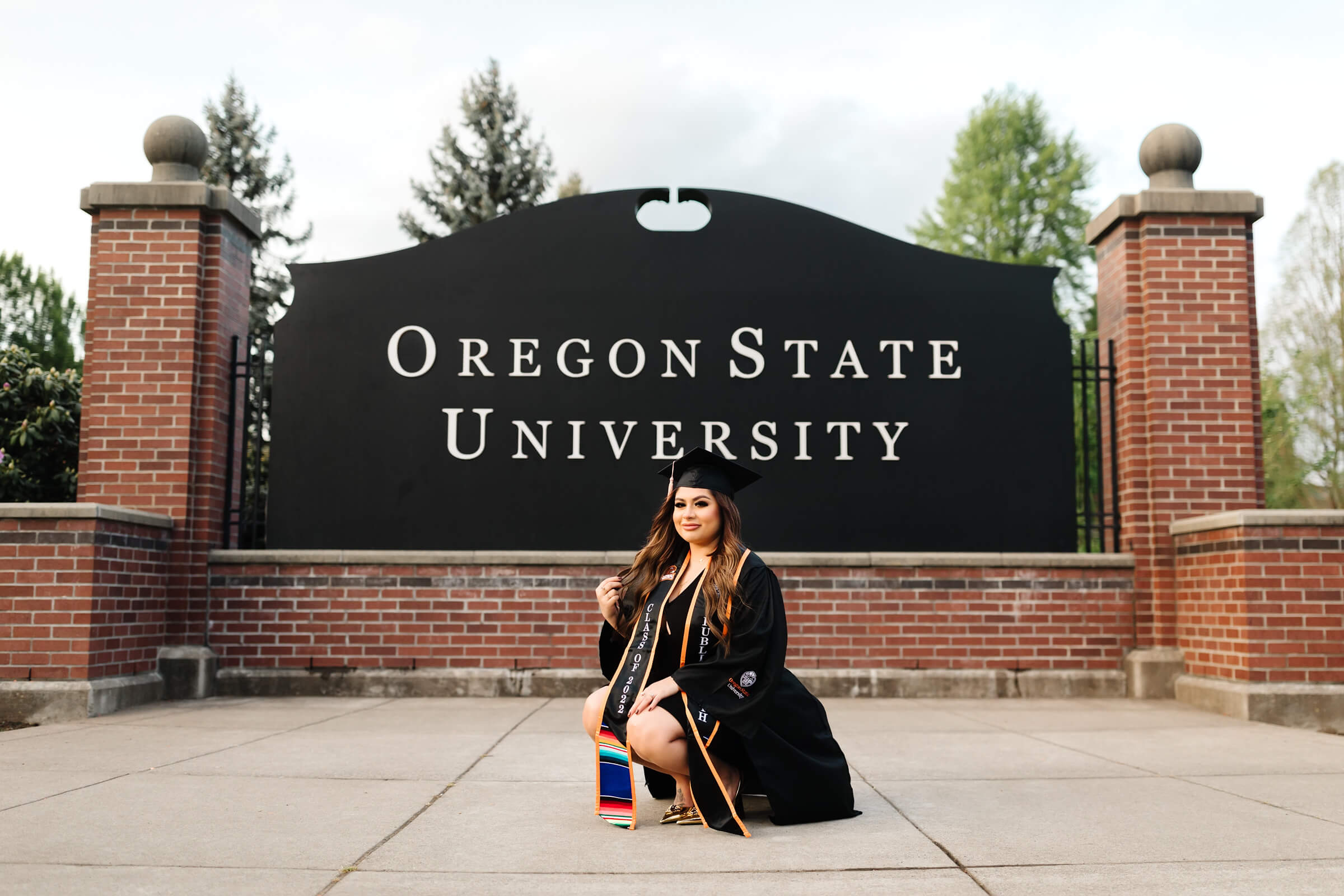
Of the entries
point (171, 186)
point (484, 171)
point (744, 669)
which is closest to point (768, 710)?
point (744, 669)

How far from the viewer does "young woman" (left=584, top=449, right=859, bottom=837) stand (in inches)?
156

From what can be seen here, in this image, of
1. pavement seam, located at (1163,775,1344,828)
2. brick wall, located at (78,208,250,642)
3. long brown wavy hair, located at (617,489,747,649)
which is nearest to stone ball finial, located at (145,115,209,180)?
brick wall, located at (78,208,250,642)

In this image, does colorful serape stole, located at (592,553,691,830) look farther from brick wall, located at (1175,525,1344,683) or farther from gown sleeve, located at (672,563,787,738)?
brick wall, located at (1175,525,1344,683)

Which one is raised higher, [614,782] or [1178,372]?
[1178,372]

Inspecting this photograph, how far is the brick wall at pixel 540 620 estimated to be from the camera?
8.43 meters

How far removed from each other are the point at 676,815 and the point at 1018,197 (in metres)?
30.2

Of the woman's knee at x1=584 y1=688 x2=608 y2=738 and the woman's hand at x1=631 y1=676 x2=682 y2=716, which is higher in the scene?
the woman's hand at x1=631 y1=676 x2=682 y2=716

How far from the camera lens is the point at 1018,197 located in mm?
31172

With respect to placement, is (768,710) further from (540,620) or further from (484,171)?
(484,171)

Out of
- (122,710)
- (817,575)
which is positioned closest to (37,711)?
(122,710)

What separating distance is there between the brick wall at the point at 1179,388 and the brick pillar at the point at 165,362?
24.8 feet

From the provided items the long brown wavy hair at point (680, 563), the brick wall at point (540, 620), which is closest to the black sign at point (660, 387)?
the brick wall at point (540, 620)

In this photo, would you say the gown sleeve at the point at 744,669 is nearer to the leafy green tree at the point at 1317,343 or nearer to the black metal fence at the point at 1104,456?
the black metal fence at the point at 1104,456

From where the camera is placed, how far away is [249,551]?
8.52 m
